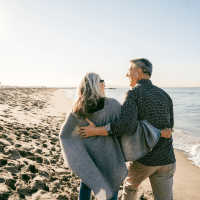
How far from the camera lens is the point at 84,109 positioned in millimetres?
1761

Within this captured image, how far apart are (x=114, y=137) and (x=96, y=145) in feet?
0.67

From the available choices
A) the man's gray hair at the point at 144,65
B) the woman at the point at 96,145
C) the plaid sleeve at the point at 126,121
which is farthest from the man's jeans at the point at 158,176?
the man's gray hair at the point at 144,65

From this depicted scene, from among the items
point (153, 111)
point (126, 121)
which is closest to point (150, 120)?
point (153, 111)

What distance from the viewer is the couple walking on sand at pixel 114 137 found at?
5.80ft

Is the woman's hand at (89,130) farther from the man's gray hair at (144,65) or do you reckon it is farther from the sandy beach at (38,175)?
the sandy beach at (38,175)

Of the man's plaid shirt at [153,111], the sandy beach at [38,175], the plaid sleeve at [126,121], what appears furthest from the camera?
the sandy beach at [38,175]

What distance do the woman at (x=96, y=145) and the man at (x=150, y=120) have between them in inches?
4.0

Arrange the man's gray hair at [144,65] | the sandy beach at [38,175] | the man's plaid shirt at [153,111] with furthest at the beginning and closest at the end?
the sandy beach at [38,175]
the man's gray hair at [144,65]
the man's plaid shirt at [153,111]

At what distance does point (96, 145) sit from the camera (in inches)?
72.3

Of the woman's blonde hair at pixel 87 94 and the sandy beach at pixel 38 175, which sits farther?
the sandy beach at pixel 38 175

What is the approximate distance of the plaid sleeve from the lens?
5.61 ft

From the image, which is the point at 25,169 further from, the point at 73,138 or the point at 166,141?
the point at 166,141

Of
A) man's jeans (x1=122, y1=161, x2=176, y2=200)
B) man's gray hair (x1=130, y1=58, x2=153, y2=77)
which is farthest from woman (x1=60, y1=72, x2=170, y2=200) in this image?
man's gray hair (x1=130, y1=58, x2=153, y2=77)

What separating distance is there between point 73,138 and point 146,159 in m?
0.83
